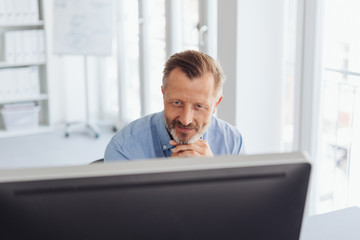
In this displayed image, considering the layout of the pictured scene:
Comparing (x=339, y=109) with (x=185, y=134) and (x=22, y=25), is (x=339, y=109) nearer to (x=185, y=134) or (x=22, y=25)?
(x=185, y=134)

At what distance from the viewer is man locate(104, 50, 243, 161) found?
5.27 feet

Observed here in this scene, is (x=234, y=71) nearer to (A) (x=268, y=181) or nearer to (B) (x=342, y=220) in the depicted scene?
(B) (x=342, y=220)

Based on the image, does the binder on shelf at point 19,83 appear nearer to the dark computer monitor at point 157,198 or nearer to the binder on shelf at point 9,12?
the binder on shelf at point 9,12

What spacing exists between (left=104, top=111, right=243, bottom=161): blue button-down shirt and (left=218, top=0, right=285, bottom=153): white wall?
110cm

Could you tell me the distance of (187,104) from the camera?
63.4 inches

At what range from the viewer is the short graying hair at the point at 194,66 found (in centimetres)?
164

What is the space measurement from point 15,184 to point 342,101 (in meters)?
2.43

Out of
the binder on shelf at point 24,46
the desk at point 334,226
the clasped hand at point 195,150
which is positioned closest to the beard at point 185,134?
the clasped hand at point 195,150

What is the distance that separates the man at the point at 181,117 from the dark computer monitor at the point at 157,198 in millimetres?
666

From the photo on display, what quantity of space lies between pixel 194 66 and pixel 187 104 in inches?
5.0

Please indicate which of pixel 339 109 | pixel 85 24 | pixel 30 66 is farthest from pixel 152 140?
pixel 30 66

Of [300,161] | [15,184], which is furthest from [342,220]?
[15,184]

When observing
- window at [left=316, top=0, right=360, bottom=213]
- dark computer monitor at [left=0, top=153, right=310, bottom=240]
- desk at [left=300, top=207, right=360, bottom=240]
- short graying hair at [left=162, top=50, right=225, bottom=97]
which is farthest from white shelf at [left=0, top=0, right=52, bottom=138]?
dark computer monitor at [left=0, top=153, right=310, bottom=240]

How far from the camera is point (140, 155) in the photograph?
1768 mm
